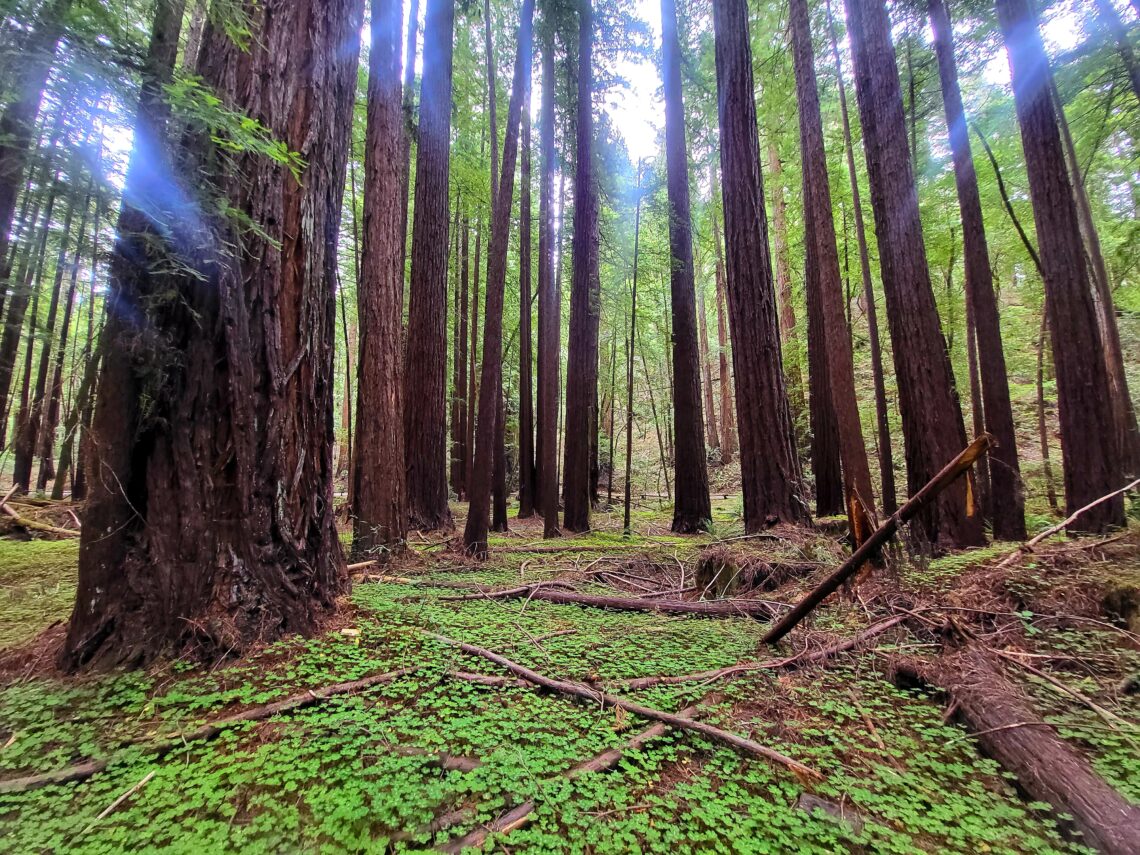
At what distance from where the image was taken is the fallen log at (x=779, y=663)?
7.52 feet

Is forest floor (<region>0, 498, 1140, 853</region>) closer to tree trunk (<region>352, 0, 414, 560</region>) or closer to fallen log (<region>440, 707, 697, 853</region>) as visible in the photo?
fallen log (<region>440, 707, 697, 853</region>)

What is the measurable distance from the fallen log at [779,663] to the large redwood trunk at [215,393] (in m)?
1.83

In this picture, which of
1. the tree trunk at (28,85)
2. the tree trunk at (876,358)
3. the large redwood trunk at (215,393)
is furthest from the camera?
the tree trunk at (876,358)

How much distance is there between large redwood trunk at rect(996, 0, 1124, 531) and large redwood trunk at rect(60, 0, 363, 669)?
701 cm

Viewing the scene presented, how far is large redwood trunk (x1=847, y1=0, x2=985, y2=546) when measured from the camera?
5215 mm

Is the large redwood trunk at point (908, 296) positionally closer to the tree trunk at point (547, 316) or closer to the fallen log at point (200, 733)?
the tree trunk at point (547, 316)

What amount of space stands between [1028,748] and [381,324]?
18.6ft

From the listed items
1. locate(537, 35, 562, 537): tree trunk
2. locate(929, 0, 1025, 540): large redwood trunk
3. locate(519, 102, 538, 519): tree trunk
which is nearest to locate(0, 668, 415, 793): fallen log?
locate(537, 35, 562, 537): tree trunk

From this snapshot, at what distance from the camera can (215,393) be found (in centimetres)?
238

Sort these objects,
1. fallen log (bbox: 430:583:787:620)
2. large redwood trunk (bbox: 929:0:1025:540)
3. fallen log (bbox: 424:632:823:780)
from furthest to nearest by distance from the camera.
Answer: large redwood trunk (bbox: 929:0:1025:540) < fallen log (bbox: 430:583:787:620) < fallen log (bbox: 424:632:823:780)

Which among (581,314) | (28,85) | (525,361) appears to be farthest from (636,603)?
(525,361)

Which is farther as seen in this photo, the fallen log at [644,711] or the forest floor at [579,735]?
the fallen log at [644,711]

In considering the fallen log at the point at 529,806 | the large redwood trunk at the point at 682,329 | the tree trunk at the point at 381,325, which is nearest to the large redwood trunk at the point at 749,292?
the large redwood trunk at the point at 682,329

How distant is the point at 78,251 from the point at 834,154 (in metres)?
12.4
